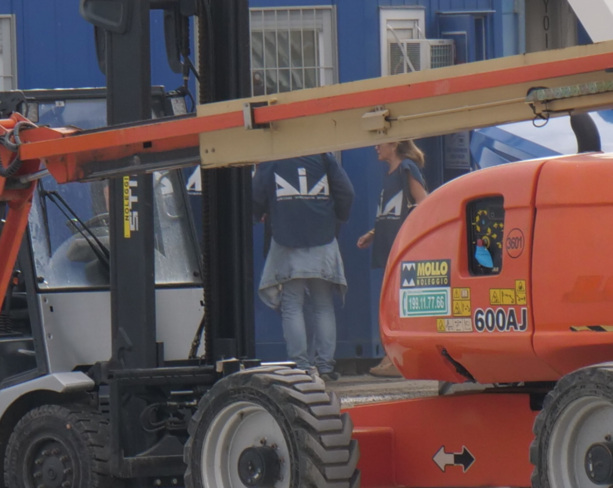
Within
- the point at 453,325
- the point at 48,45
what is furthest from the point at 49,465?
the point at 48,45

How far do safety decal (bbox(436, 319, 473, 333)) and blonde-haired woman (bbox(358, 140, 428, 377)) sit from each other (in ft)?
21.6

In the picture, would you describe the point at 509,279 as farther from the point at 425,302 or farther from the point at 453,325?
the point at 425,302

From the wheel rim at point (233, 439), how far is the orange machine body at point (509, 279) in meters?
0.65

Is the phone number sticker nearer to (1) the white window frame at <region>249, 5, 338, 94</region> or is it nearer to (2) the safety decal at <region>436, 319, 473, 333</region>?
(2) the safety decal at <region>436, 319, 473, 333</region>

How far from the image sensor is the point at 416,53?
12742mm

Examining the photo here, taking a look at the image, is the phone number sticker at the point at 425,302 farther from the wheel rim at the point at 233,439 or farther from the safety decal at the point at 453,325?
the wheel rim at the point at 233,439

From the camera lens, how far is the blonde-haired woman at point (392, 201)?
38.0 ft

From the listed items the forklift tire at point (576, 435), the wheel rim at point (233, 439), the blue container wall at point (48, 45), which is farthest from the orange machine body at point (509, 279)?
the blue container wall at point (48, 45)

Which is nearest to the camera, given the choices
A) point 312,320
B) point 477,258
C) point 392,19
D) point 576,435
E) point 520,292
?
point 576,435

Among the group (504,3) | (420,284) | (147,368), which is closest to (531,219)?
(420,284)

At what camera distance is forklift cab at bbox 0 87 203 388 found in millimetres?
6492

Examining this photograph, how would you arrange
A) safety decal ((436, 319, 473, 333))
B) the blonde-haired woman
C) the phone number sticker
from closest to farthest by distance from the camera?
safety decal ((436, 319, 473, 333))
the phone number sticker
the blonde-haired woman

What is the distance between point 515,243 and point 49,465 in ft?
8.59

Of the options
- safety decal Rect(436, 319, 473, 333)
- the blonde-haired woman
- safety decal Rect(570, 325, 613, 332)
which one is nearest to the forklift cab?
safety decal Rect(436, 319, 473, 333)
